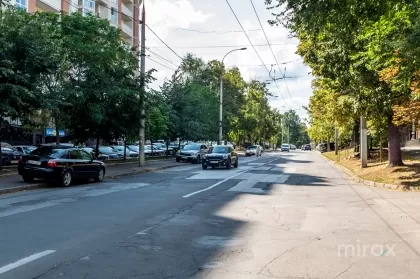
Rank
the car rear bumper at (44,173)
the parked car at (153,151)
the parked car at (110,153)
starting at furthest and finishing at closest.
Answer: the parked car at (153,151), the parked car at (110,153), the car rear bumper at (44,173)

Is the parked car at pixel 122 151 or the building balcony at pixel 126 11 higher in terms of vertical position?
the building balcony at pixel 126 11

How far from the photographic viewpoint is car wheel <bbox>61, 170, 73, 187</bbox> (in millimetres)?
17109

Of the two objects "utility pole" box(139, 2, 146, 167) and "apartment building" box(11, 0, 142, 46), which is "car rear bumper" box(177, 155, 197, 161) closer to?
"utility pole" box(139, 2, 146, 167)

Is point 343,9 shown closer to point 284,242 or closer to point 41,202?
point 284,242

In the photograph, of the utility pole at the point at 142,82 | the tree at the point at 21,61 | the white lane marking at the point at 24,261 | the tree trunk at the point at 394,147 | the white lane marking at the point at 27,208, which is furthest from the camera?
the utility pole at the point at 142,82

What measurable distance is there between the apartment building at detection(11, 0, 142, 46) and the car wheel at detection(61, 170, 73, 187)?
Answer: 23.8 meters

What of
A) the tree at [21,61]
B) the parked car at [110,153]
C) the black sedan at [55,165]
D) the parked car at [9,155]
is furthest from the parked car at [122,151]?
the black sedan at [55,165]

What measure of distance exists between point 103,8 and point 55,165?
4479 centimetres

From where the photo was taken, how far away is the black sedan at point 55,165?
16.9 meters

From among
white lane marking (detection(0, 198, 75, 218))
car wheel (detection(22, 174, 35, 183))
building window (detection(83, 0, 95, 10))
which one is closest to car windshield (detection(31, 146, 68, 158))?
car wheel (detection(22, 174, 35, 183))

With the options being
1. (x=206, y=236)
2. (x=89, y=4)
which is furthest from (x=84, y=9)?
(x=206, y=236)

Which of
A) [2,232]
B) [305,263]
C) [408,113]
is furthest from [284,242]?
[408,113]

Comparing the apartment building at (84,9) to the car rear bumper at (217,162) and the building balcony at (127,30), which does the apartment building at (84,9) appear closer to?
the building balcony at (127,30)

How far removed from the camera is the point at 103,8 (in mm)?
57500
